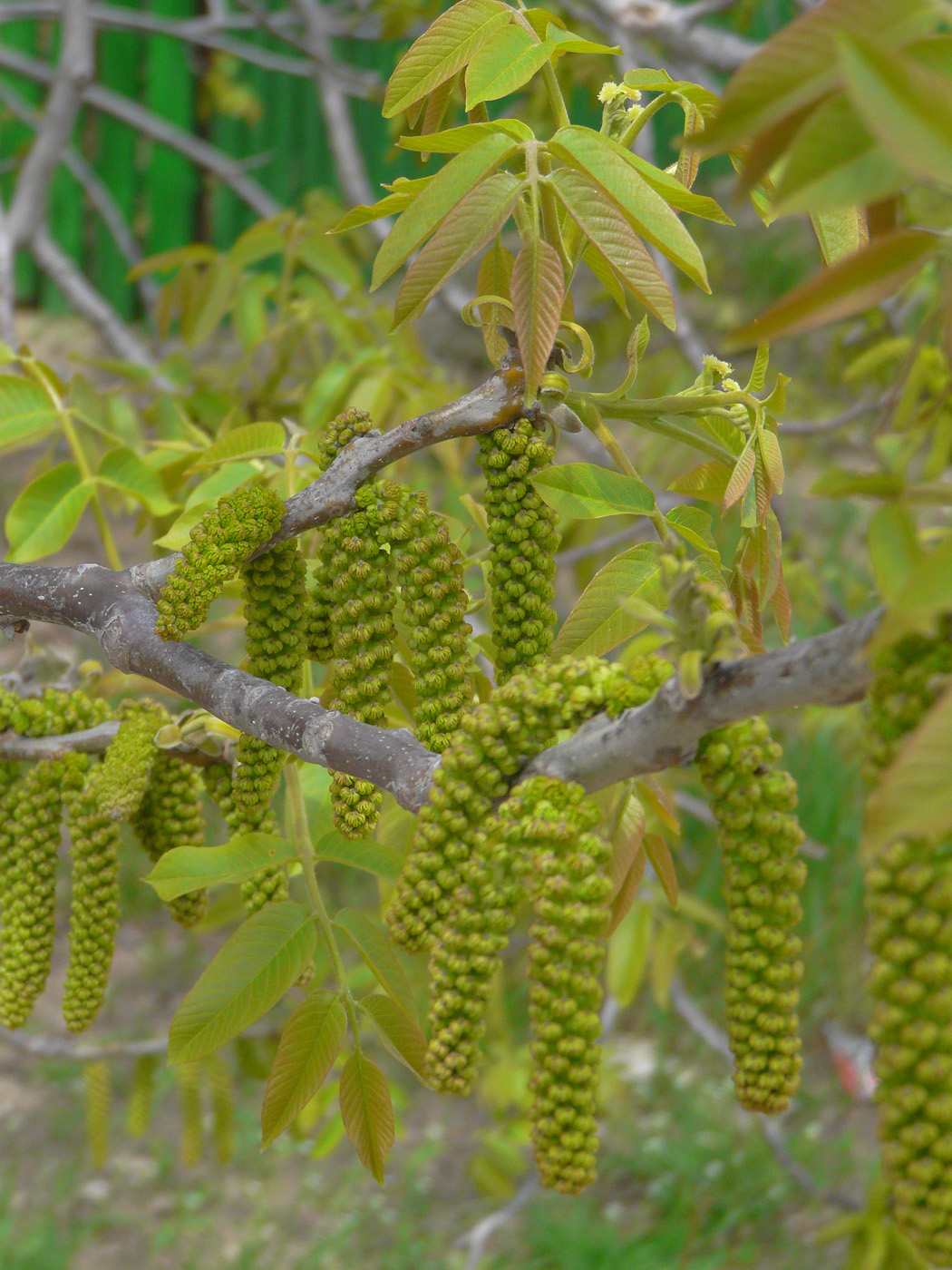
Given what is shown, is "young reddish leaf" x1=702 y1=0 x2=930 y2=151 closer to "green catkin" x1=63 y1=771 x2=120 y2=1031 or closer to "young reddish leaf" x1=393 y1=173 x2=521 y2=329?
"young reddish leaf" x1=393 y1=173 x2=521 y2=329

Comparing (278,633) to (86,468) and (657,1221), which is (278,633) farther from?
(657,1221)

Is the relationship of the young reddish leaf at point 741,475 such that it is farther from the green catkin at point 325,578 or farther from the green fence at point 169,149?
the green fence at point 169,149

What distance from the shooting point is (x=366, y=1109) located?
3.50 ft

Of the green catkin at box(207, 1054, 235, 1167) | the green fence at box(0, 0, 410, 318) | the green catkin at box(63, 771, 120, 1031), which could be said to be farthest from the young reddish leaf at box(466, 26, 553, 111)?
the green fence at box(0, 0, 410, 318)

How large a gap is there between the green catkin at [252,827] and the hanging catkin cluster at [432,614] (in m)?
0.27

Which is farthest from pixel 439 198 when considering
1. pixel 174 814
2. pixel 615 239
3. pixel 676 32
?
pixel 676 32

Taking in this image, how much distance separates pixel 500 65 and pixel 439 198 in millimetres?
179

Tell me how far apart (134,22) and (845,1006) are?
435cm

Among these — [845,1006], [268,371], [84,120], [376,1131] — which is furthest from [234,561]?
[84,120]

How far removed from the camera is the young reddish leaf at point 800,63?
0.57 m

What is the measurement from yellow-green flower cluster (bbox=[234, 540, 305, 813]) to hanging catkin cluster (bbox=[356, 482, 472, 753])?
13cm

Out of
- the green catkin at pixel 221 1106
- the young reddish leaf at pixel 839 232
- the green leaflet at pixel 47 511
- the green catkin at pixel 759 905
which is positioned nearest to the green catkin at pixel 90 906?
the green leaflet at pixel 47 511

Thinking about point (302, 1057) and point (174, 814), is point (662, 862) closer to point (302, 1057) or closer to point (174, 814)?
point (302, 1057)

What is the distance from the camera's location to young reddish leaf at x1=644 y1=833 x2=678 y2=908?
112 cm
